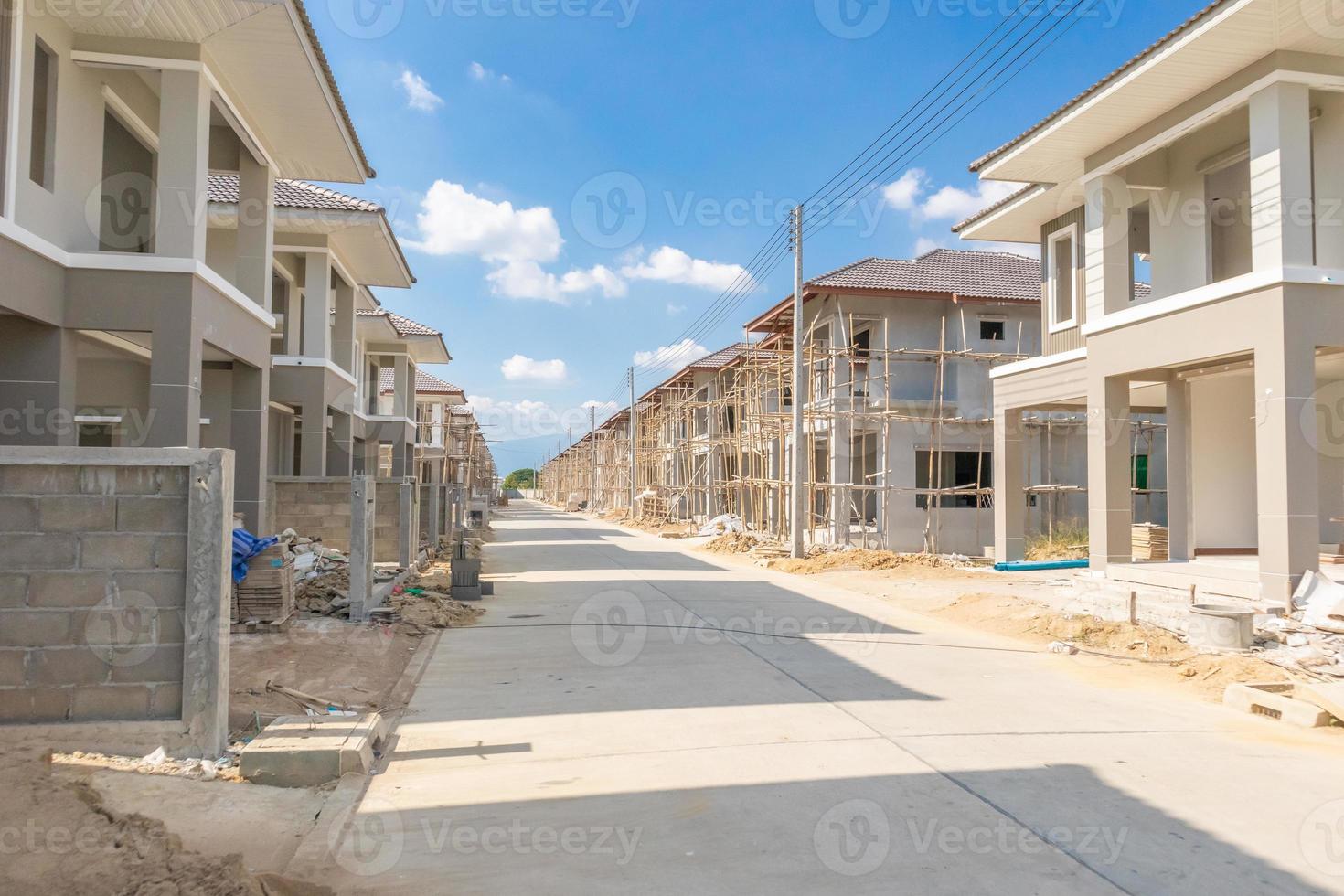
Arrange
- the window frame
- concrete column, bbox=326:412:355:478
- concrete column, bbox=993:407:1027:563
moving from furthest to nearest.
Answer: concrete column, bbox=326:412:355:478
concrete column, bbox=993:407:1027:563
the window frame

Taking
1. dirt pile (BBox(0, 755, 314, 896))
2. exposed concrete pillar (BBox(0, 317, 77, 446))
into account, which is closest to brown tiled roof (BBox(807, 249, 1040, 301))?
exposed concrete pillar (BBox(0, 317, 77, 446))

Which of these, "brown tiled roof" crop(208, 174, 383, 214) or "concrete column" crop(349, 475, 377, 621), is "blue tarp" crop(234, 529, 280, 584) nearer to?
"concrete column" crop(349, 475, 377, 621)

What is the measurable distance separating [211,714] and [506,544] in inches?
785

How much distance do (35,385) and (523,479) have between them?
13468 centimetres

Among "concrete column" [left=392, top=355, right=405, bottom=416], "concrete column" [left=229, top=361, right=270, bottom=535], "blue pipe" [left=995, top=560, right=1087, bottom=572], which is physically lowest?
"blue pipe" [left=995, top=560, right=1087, bottom=572]

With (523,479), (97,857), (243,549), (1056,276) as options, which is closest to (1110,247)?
(1056,276)

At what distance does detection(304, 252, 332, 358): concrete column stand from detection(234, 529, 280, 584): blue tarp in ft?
27.7

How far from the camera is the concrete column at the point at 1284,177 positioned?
916cm

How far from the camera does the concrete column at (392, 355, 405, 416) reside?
27.2 metres

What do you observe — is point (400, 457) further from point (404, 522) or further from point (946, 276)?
point (946, 276)

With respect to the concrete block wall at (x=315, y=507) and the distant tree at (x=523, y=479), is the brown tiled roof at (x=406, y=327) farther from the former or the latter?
the distant tree at (x=523, y=479)

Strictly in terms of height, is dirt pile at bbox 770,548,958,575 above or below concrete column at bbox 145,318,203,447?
below

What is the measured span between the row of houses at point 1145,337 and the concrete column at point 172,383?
11.0 metres

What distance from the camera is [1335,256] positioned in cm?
965
